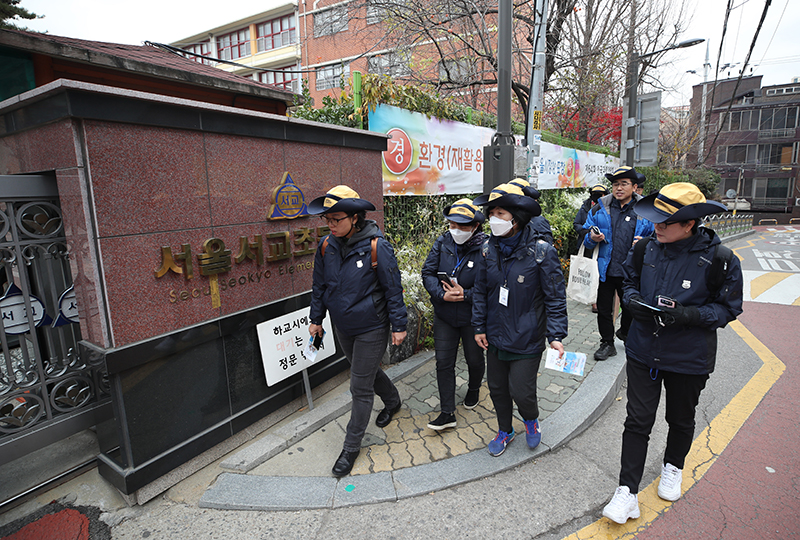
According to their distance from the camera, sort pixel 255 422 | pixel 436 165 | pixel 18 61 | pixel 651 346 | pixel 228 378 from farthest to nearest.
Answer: pixel 436 165 → pixel 18 61 → pixel 255 422 → pixel 228 378 → pixel 651 346

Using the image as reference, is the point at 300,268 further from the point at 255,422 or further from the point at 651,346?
the point at 651,346

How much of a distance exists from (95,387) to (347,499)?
1931mm

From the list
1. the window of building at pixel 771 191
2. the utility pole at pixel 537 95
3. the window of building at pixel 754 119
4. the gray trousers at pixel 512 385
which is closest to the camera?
the gray trousers at pixel 512 385

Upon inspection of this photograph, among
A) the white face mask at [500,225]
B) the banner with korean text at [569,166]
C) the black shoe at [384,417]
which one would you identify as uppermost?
the banner with korean text at [569,166]

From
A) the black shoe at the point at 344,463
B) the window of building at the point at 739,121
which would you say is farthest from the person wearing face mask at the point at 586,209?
the window of building at the point at 739,121

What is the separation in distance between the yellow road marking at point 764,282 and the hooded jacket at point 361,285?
8632mm

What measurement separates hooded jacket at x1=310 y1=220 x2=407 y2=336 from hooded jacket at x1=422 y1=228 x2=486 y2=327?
17.9 inches

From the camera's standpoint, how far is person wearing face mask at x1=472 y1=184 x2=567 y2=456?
288 centimetres

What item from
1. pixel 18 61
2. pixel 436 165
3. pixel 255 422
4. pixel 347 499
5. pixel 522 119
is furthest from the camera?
pixel 522 119

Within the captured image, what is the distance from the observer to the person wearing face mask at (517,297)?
288cm

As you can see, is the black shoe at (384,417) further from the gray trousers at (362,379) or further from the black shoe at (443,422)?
the gray trousers at (362,379)

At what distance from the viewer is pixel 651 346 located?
2.55 meters

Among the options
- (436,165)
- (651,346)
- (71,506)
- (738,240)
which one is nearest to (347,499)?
(71,506)

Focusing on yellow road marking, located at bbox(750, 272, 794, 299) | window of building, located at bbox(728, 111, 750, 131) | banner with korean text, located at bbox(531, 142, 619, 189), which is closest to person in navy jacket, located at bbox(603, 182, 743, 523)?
banner with korean text, located at bbox(531, 142, 619, 189)
